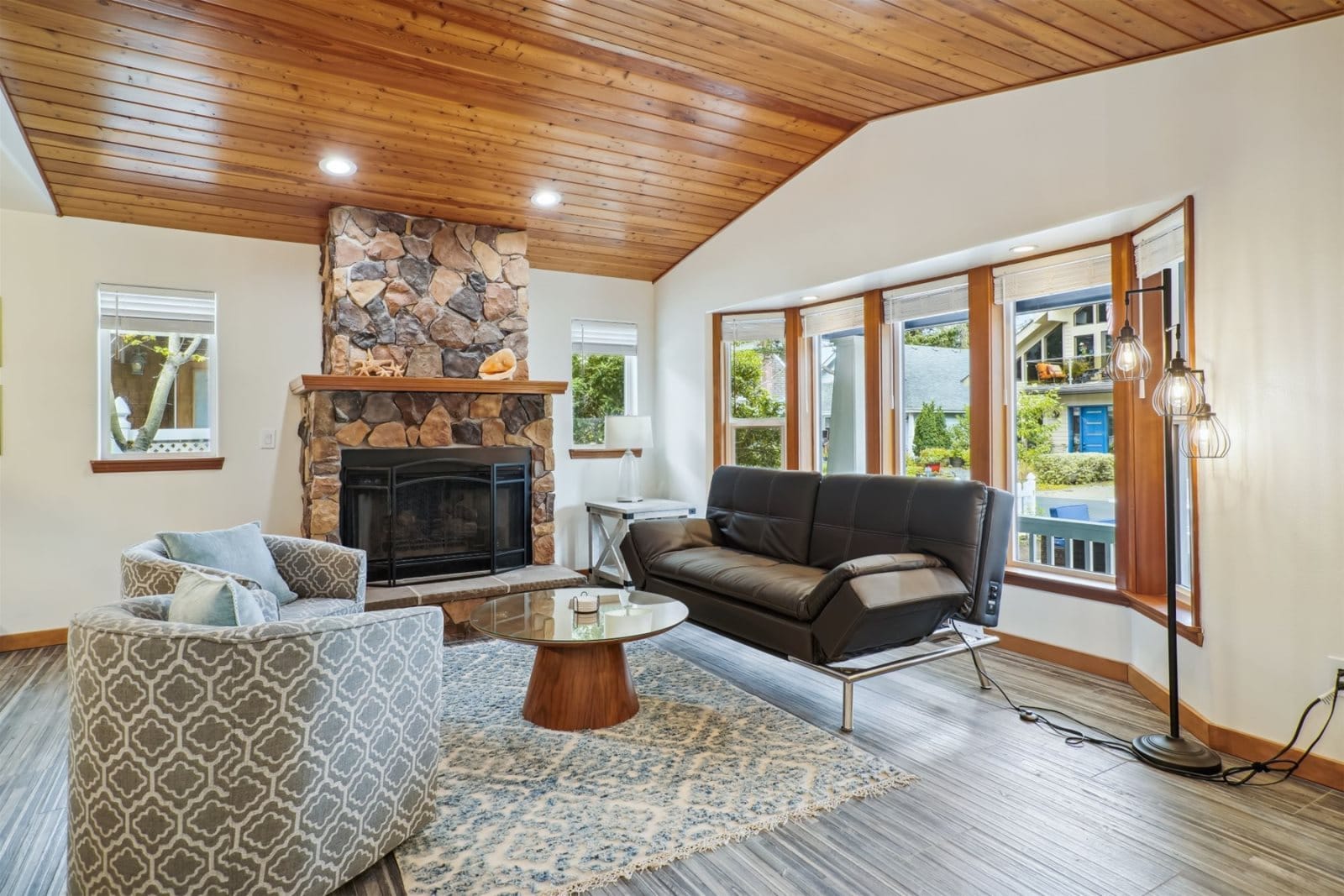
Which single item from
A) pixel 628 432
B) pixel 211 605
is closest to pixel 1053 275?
pixel 628 432

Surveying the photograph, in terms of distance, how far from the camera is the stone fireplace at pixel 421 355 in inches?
168

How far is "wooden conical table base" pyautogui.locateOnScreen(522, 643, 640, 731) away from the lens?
2.83 m

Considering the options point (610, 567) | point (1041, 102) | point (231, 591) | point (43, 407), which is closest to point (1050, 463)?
point (1041, 102)

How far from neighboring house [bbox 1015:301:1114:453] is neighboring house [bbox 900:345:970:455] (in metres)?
0.33

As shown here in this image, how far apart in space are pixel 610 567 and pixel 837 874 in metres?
3.78

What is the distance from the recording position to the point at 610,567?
5598 mm

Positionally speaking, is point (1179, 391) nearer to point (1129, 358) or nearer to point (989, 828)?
point (1129, 358)

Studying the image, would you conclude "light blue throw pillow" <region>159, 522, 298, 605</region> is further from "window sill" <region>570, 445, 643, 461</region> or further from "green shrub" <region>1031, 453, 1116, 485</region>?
"green shrub" <region>1031, 453, 1116, 485</region>

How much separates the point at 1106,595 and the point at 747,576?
168 centimetres

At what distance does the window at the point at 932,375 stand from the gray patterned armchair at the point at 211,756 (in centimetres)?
352

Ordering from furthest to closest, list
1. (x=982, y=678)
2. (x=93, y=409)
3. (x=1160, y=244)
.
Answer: (x=93, y=409), (x=982, y=678), (x=1160, y=244)

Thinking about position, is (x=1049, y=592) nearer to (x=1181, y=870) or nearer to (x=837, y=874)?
(x=1181, y=870)

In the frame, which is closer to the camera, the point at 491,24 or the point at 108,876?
the point at 108,876

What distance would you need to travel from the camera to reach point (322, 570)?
10.8ft
